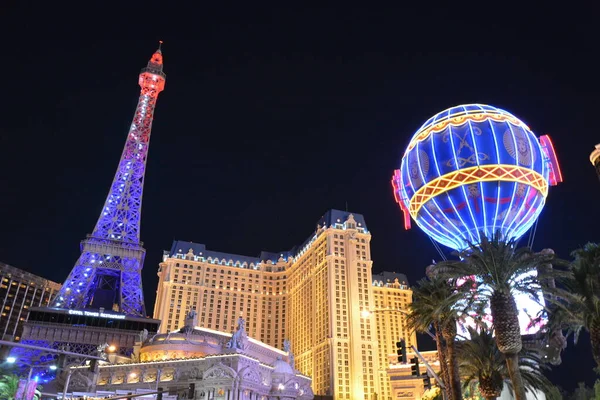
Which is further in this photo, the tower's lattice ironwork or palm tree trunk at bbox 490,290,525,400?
the tower's lattice ironwork

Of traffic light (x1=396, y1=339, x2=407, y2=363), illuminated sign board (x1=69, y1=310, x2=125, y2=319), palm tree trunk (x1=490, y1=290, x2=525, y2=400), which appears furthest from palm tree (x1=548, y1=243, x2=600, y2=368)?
illuminated sign board (x1=69, y1=310, x2=125, y2=319)

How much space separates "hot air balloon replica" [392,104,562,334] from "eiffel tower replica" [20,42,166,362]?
165 ft

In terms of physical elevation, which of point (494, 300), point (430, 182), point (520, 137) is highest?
point (520, 137)

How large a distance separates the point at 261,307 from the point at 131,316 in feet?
206

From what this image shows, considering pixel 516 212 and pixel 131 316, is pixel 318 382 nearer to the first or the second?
pixel 131 316

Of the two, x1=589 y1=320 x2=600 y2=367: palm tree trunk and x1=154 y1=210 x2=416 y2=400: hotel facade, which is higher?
x1=154 y1=210 x2=416 y2=400: hotel facade

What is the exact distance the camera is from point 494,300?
26297 millimetres

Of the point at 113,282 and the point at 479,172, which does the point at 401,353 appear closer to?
the point at 479,172

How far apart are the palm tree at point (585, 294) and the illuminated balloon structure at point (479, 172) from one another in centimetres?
1742

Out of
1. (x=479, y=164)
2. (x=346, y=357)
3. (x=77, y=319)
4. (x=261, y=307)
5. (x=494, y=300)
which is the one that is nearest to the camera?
(x=494, y=300)

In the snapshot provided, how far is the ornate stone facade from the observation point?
198 ft

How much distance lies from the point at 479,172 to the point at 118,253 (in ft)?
227

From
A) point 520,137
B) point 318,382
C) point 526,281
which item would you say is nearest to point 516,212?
point 520,137

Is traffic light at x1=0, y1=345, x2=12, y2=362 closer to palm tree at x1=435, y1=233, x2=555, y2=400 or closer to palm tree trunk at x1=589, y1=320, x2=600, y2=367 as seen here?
palm tree at x1=435, y1=233, x2=555, y2=400
